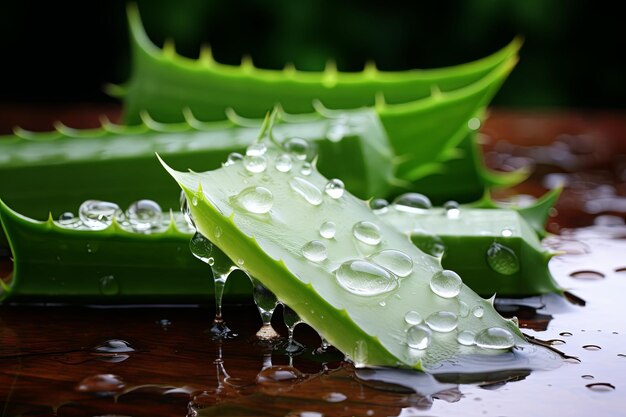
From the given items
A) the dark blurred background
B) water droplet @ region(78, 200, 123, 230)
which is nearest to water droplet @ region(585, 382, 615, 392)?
water droplet @ region(78, 200, 123, 230)

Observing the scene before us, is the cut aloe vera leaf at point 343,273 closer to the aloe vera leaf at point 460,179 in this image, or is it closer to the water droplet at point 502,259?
the water droplet at point 502,259

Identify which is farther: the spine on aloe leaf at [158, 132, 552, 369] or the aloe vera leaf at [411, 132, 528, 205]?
the aloe vera leaf at [411, 132, 528, 205]

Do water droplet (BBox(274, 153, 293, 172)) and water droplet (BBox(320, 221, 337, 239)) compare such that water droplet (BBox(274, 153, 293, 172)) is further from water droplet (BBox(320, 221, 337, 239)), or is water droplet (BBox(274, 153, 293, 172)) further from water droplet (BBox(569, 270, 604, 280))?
water droplet (BBox(569, 270, 604, 280))

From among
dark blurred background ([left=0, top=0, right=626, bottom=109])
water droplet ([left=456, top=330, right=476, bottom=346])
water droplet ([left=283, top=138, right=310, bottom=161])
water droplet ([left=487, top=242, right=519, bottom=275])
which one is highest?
dark blurred background ([left=0, top=0, right=626, bottom=109])

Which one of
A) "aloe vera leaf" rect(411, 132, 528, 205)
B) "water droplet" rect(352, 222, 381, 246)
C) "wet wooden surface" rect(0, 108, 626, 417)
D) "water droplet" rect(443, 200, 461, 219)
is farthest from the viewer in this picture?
"aloe vera leaf" rect(411, 132, 528, 205)

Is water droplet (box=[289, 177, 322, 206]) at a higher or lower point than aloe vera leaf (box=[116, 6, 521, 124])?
lower

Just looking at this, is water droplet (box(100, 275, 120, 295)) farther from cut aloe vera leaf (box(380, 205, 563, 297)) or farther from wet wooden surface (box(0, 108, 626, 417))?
cut aloe vera leaf (box(380, 205, 563, 297))

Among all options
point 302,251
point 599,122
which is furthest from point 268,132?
Answer: point 599,122

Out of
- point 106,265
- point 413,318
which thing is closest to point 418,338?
point 413,318

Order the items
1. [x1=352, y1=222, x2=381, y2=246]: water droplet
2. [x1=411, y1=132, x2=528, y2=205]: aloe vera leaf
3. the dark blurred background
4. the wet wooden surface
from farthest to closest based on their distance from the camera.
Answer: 1. the dark blurred background
2. [x1=411, y1=132, x2=528, y2=205]: aloe vera leaf
3. [x1=352, y1=222, x2=381, y2=246]: water droplet
4. the wet wooden surface
